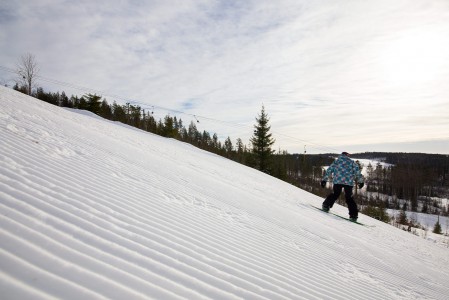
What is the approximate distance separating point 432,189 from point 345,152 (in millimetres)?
103051

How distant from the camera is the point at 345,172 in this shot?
27.7 ft

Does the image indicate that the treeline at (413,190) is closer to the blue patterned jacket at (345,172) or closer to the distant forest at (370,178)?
the distant forest at (370,178)

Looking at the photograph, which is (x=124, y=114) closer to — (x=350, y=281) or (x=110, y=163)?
(x=110, y=163)

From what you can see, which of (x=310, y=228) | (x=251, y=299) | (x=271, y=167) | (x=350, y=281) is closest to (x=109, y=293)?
(x=251, y=299)

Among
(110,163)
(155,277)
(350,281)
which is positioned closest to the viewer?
(155,277)

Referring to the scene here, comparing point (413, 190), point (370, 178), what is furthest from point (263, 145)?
point (370, 178)

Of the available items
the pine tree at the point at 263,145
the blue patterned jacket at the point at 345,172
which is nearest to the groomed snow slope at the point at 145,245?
the blue patterned jacket at the point at 345,172

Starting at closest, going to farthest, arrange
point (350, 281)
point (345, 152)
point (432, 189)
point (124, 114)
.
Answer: point (350, 281)
point (345, 152)
point (124, 114)
point (432, 189)

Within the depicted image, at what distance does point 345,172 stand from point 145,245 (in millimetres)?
7776

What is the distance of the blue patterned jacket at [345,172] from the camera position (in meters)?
8.34

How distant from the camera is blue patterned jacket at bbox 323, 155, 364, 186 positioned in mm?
8336

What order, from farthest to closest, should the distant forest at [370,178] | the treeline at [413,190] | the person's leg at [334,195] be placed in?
the treeline at [413,190]
the distant forest at [370,178]
the person's leg at [334,195]

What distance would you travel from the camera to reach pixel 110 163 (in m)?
5.49

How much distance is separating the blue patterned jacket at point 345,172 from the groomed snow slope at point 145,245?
293 centimetres
